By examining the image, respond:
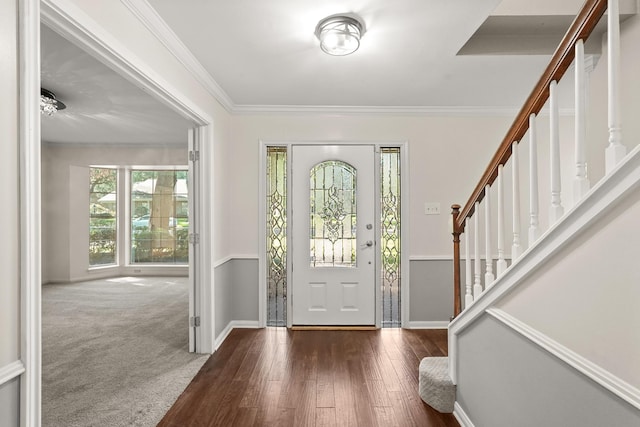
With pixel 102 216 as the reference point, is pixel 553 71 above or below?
above

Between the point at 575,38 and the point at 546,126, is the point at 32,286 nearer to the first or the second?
the point at 575,38

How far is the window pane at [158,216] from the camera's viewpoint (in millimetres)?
7031

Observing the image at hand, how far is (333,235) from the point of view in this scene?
3.93m

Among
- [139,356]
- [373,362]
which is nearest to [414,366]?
[373,362]

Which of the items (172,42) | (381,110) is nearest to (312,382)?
(172,42)

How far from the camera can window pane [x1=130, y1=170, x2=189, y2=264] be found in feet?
23.1

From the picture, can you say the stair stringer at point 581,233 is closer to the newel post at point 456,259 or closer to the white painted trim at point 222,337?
the newel post at point 456,259

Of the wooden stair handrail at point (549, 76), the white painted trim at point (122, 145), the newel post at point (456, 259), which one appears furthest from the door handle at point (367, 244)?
the white painted trim at point (122, 145)

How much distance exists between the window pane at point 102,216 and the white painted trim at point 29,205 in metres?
6.18

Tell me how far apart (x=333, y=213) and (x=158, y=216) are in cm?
448

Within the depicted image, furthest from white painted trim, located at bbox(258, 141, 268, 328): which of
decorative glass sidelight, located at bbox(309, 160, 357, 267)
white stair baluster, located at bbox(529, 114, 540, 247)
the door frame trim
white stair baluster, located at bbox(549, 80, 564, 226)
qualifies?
white stair baluster, located at bbox(549, 80, 564, 226)

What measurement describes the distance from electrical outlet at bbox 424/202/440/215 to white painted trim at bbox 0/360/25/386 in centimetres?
349

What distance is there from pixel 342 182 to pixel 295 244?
0.83m

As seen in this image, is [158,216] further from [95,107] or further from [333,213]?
[333,213]
